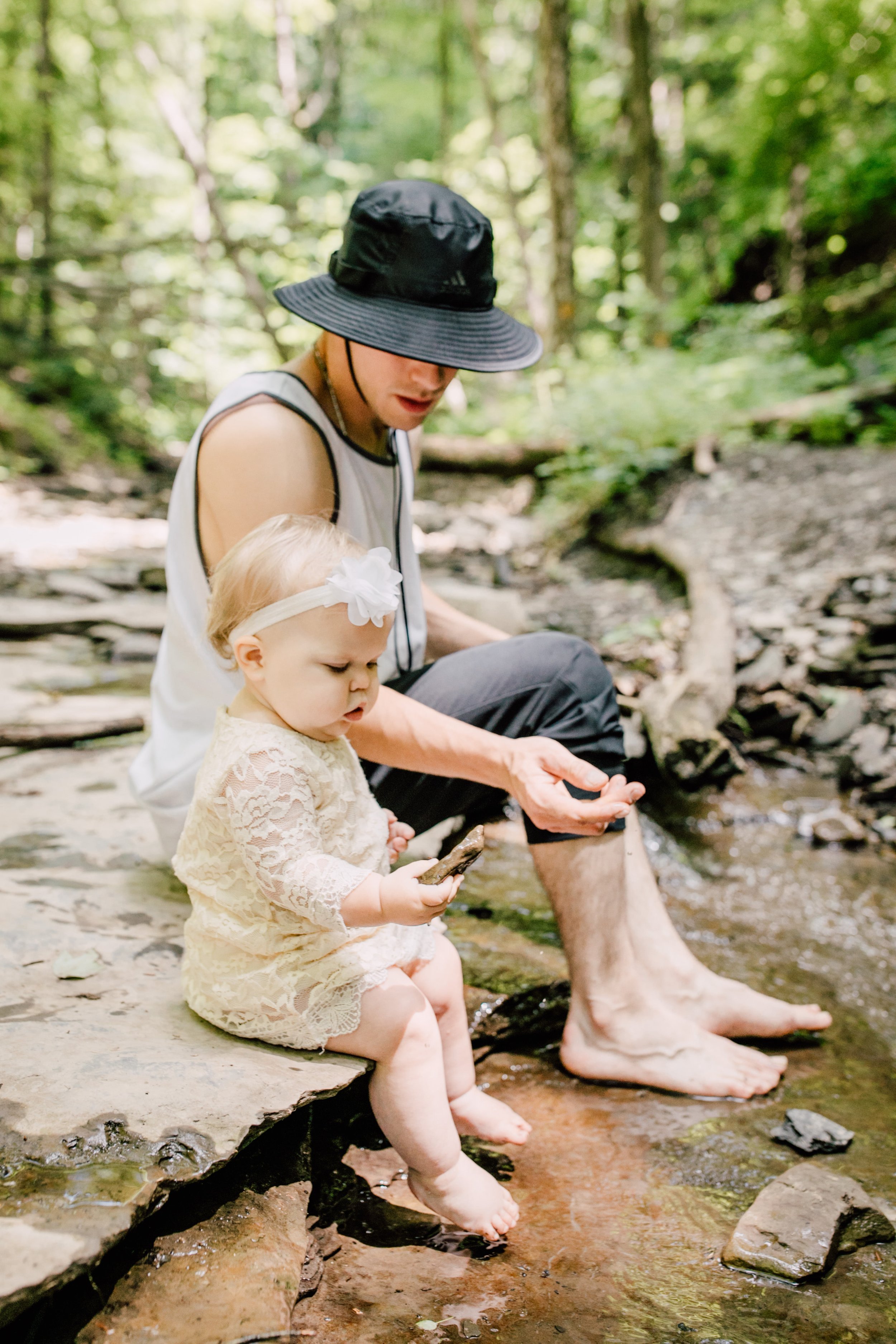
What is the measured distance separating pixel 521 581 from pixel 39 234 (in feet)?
30.9

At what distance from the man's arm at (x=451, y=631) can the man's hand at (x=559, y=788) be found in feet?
2.04

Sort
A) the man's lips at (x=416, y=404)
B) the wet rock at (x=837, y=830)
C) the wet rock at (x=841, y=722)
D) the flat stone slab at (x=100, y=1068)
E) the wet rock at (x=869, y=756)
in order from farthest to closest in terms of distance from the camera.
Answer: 1. the wet rock at (x=841, y=722)
2. the wet rock at (x=869, y=756)
3. the wet rock at (x=837, y=830)
4. the man's lips at (x=416, y=404)
5. the flat stone slab at (x=100, y=1068)

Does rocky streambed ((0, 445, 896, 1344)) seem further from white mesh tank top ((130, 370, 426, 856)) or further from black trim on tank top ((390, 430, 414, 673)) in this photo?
black trim on tank top ((390, 430, 414, 673))

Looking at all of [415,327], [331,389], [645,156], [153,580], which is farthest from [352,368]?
[645,156]

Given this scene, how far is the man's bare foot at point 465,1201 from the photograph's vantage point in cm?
143

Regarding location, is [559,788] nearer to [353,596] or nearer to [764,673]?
[353,596]

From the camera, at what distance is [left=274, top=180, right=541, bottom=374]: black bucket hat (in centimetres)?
167

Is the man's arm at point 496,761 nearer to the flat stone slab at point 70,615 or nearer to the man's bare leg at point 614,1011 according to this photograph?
the man's bare leg at point 614,1011

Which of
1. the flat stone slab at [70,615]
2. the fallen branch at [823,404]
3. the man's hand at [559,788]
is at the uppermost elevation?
the fallen branch at [823,404]

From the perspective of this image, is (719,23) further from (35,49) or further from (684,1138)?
(684,1138)

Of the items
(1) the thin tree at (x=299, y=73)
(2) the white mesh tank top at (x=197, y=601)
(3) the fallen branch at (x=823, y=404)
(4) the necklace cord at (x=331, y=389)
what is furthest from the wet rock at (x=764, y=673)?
(1) the thin tree at (x=299, y=73)

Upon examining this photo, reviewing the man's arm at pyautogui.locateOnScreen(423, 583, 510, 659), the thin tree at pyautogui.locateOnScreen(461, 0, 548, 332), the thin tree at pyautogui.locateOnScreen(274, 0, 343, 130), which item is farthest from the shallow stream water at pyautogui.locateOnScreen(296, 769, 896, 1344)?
the thin tree at pyautogui.locateOnScreen(274, 0, 343, 130)

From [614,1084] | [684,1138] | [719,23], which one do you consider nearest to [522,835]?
[614,1084]

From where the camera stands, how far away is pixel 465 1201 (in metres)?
1.43
